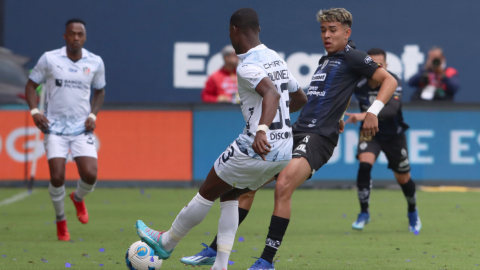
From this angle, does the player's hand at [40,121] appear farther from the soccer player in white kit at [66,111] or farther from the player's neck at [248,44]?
the player's neck at [248,44]

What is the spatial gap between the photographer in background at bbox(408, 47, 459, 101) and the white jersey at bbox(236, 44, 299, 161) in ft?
32.6

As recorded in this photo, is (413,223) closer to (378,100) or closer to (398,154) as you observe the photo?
(398,154)

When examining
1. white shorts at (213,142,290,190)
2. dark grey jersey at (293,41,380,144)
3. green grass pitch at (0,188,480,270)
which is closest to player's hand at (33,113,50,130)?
green grass pitch at (0,188,480,270)

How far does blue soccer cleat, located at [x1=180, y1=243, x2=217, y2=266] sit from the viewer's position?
5.92m

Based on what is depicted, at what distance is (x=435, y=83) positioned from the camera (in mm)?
14898

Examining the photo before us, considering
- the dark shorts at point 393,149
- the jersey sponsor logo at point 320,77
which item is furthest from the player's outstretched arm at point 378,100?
the dark shorts at point 393,149

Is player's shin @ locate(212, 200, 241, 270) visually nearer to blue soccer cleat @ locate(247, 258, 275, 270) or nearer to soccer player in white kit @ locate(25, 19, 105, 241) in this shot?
blue soccer cleat @ locate(247, 258, 275, 270)

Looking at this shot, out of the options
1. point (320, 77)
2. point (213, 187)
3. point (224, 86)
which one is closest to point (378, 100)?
point (320, 77)

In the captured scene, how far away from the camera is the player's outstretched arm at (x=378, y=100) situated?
601 cm

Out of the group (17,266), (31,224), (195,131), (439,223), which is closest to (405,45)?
(195,131)

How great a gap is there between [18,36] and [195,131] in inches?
243

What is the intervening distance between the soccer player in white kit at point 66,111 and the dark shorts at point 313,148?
9.51 ft

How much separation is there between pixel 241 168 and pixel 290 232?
11.3 ft

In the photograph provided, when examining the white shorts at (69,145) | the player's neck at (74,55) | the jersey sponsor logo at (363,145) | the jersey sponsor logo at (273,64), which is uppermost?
the jersey sponsor logo at (273,64)
